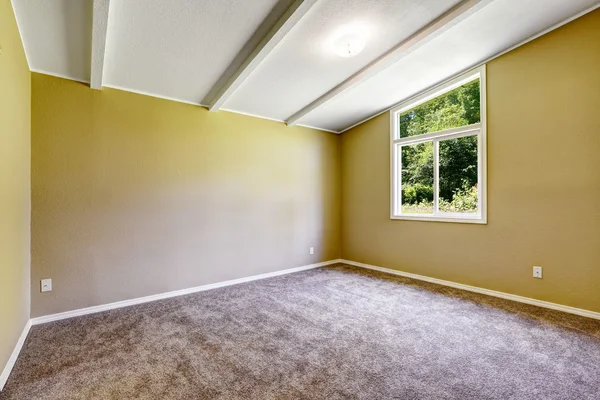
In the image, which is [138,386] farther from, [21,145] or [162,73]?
[162,73]

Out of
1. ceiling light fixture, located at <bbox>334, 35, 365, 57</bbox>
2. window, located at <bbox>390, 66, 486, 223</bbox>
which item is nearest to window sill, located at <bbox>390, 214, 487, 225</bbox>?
Answer: window, located at <bbox>390, 66, 486, 223</bbox>

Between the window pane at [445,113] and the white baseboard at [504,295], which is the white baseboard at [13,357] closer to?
the white baseboard at [504,295]

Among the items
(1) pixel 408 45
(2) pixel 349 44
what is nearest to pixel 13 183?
(2) pixel 349 44

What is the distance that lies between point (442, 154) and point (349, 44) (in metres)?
2.26

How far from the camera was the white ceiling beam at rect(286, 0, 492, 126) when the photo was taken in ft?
7.91

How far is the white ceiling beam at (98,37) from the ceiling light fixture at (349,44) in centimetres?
185

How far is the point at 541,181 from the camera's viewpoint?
10.1 ft

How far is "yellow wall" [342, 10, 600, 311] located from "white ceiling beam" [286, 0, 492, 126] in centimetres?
134

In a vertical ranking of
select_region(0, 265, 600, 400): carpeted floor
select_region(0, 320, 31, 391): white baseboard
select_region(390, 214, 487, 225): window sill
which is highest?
select_region(390, 214, 487, 225): window sill

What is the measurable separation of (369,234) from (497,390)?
3184 mm

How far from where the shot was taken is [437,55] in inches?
125

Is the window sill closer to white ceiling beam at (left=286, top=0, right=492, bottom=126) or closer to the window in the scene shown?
the window

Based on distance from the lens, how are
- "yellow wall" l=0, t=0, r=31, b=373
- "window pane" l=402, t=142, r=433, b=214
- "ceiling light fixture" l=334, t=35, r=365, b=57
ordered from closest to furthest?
"yellow wall" l=0, t=0, r=31, b=373 → "ceiling light fixture" l=334, t=35, r=365, b=57 → "window pane" l=402, t=142, r=433, b=214

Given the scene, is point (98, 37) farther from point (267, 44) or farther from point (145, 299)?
point (145, 299)
